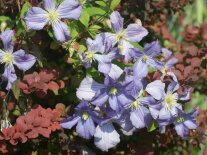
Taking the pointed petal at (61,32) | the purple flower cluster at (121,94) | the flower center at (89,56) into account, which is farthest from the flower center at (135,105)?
the pointed petal at (61,32)

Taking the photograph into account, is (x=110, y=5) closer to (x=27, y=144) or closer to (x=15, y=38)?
(x=15, y=38)

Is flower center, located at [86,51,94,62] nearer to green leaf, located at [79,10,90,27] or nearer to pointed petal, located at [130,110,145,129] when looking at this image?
green leaf, located at [79,10,90,27]

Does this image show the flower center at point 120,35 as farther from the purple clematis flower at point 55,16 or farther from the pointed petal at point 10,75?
the pointed petal at point 10,75

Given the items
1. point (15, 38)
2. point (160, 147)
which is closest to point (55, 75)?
point (15, 38)

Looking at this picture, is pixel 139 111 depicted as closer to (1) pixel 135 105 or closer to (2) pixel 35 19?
(1) pixel 135 105

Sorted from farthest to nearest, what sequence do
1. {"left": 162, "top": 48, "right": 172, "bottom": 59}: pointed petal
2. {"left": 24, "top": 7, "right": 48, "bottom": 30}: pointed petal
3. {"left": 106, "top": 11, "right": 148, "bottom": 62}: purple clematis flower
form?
{"left": 162, "top": 48, "right": 172, "bottom": 59}: pointed petal
{"left": 106, "top": 11, "right": 148, "bottom": 62}: purple clematis flower
{"left": 24, "top": 7, "right": 48, "bottom": 30}: pointed petal

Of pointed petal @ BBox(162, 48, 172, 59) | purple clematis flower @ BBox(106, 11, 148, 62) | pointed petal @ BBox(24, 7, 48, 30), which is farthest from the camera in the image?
pointed petal @ BBox(162, 48, 172, 59)

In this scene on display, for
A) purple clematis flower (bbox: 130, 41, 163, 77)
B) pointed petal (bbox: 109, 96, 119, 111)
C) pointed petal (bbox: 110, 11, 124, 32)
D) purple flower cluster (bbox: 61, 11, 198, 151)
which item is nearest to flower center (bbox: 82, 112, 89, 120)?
purple flower cluster (bbox: 61, 11, 198, 151)
